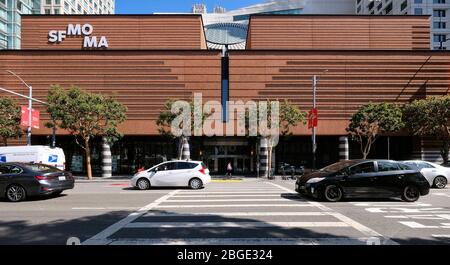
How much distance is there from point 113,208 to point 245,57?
26795mm

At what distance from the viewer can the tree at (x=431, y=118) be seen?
31016mm

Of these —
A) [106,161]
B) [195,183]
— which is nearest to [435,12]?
[106,161]

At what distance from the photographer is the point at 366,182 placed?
506 inches

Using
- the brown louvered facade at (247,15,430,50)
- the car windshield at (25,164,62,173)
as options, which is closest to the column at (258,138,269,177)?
the brown louvered facade at (247,15,430,50)

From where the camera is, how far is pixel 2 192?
13.5 m

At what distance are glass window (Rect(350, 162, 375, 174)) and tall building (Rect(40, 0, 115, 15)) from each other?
275 ft

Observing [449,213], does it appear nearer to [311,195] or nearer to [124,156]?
[311,195]

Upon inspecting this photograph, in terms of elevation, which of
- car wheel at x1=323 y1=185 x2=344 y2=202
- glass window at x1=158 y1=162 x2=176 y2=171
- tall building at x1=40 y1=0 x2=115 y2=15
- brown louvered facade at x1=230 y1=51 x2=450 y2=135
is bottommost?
car wheel at x1=323 y1=185 x2=344 y2=202

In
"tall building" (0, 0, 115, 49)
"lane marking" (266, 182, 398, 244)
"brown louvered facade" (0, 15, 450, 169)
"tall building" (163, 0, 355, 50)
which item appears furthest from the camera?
"tall building" (163, 0, 355, 50)

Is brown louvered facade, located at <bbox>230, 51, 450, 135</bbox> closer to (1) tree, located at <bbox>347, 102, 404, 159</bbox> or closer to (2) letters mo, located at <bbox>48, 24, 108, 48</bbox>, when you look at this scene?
(1) tree, located at <bbox>347, 102, 404, 159</bbox>

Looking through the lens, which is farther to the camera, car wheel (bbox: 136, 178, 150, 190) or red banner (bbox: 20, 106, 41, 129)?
red banner (bbox: 20, 106, 41, 129)

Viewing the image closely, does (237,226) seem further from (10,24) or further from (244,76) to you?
(10,24)

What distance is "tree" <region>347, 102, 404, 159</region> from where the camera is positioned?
30.7 meters
